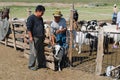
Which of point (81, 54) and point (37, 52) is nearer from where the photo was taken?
point (37, 52)

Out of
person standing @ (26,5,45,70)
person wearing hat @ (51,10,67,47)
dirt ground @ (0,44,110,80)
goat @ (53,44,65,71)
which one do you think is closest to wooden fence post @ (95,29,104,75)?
dirt ground @ (0,44,110,80)

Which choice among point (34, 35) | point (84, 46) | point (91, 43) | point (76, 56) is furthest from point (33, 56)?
point (84, 46)

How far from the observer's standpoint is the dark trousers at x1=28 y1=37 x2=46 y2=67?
1082cm

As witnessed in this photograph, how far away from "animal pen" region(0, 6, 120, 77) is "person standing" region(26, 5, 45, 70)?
0.28m

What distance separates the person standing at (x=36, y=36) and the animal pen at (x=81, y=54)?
28cm

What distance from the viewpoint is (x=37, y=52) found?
35.9 ft

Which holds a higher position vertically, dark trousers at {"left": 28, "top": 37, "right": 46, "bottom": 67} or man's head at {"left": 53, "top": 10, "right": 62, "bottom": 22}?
man's head at {"left": 53, "top": 10, "right": 62, "bottom": 22}

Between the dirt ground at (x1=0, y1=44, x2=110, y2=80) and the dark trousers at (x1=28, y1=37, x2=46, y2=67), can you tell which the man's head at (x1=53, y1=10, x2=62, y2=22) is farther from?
the dirt ground at (x1=0, y1=44, x2=110, y2=80)

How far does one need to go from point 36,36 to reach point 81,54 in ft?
10.0

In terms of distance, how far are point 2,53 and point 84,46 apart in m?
3.39

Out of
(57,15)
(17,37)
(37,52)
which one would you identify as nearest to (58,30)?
(57,15)

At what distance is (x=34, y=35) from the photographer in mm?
10773

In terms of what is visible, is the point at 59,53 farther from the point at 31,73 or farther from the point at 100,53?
the point at 100,53

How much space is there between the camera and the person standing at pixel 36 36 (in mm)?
10648
